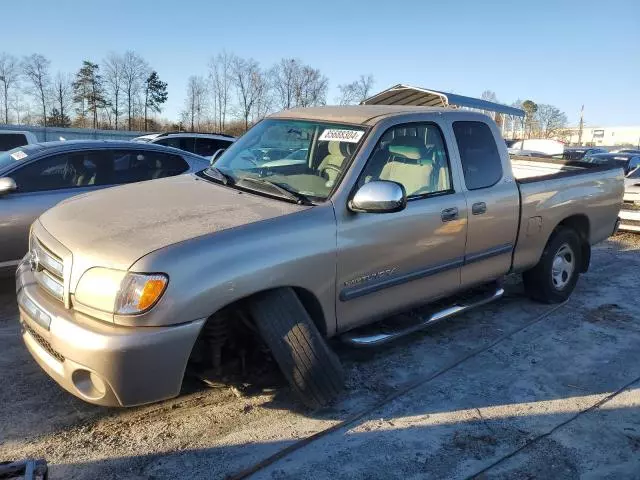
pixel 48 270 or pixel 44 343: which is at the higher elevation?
pixel 48 270

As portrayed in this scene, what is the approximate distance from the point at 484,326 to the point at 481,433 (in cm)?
184

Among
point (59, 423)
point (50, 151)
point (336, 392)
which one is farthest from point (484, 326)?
point (50, 151)

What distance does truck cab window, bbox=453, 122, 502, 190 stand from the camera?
4.33 m

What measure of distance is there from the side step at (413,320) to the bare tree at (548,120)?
3658 inches

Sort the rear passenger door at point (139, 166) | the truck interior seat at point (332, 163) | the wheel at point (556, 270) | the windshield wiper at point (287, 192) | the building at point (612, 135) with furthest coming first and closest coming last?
the building at point (612, 135), the rear passenger door at point (139, 166), the wheel at point (556, 270), the truck interior seat at point (332, 163), the windshield wiper at point (287, 192)

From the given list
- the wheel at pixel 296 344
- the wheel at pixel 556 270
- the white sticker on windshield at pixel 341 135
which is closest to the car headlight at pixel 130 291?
the wheel at pixel 296 344

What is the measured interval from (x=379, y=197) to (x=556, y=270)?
10.0 ft

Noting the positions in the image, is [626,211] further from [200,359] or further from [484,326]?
[200,359]

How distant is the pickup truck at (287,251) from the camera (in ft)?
8.84

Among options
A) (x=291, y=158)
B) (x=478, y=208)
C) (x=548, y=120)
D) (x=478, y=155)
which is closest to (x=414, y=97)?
(x=478, y=155)

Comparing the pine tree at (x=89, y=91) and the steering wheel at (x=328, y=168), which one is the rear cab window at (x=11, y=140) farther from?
the pine tree at (x=89, y=91)

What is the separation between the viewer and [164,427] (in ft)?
10.3

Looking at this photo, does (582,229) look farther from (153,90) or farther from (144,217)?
(153,90)

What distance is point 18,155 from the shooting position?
18.1ft
